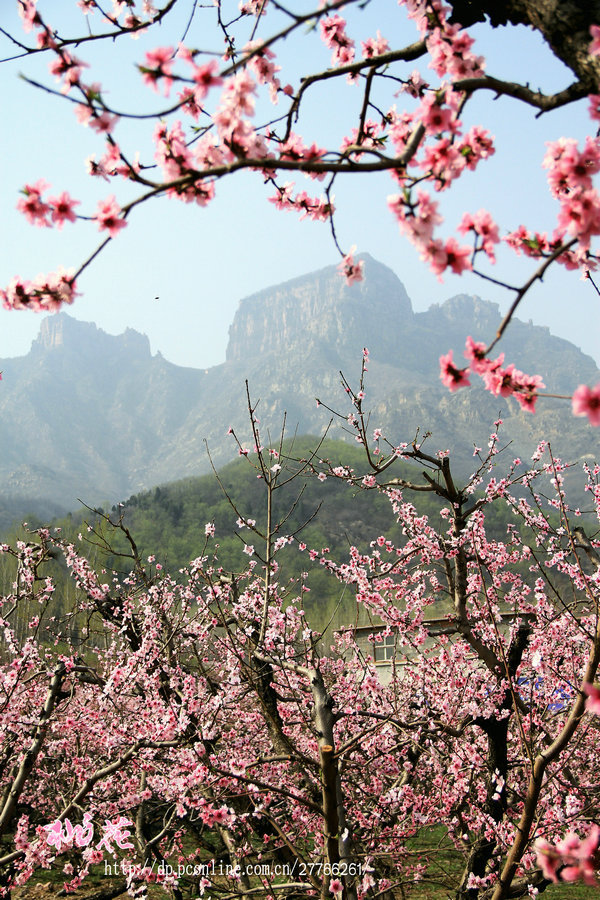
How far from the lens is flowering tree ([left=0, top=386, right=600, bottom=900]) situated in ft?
A: 11.2

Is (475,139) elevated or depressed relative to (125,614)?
elevated

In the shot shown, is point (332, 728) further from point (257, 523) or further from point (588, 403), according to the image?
point (257, 523)

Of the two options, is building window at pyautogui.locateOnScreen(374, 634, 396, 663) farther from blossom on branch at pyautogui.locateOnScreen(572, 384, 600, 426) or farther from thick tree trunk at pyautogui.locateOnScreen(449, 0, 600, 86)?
thick tree trunk at pyautogui.locateOnScreen(449, 0, 600, 86)

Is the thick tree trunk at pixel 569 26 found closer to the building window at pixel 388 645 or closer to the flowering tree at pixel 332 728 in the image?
the flowering tree at pixel 332 728

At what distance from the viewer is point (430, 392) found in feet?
551

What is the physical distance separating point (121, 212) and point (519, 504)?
6690 millimetres

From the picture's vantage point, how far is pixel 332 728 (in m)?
3.03

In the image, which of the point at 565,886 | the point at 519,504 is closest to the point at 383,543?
the point at 519,504

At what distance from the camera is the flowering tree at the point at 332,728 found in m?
3.41

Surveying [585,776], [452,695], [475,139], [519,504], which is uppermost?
[475,139]

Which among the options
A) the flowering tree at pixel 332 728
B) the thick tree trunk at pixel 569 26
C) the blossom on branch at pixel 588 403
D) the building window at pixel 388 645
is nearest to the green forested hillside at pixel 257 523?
the building window at pixel 388 645

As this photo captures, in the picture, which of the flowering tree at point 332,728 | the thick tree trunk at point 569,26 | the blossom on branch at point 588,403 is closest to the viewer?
the blossom on branch at point 588,403

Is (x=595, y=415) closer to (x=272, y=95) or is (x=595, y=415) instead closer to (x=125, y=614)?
(x=272, y=95)

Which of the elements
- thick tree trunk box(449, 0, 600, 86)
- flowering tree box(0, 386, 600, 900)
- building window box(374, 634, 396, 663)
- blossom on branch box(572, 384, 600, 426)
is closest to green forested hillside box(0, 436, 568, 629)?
building window box(374, 634, 396, 663)
